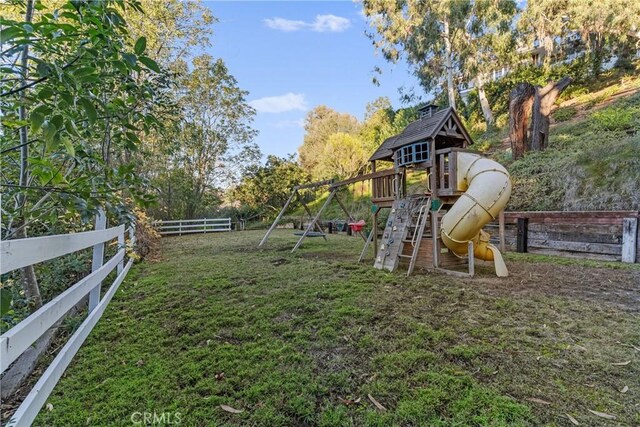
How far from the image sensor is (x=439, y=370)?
2105mm

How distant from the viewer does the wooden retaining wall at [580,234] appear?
Result: 5098mm

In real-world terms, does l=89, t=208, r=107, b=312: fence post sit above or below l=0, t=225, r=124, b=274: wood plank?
below

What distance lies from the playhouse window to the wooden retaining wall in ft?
9.51

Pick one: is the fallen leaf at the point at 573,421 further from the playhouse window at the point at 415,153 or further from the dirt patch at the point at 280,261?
the dirt patch at the point at 280,261

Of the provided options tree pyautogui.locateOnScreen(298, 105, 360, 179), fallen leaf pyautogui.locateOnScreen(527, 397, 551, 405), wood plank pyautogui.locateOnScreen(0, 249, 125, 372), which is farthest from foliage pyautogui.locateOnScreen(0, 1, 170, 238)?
tree pyautogui.locateOnScreen(298, 105, 360, 179)

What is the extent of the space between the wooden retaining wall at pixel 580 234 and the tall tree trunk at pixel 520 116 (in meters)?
3.93

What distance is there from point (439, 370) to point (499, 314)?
4.28ft

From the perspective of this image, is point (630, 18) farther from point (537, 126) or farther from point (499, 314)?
point (499, 314)

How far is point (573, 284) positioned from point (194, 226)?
1380 cm

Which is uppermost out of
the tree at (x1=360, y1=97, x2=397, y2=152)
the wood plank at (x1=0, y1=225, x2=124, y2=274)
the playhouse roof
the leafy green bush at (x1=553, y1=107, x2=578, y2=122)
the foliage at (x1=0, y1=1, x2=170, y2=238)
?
the tree at (x1=360, y1=97, x2=397, y2=152)

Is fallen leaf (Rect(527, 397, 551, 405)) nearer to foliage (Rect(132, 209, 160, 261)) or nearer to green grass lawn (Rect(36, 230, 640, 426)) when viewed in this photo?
green grass lawn (Rect(36, 230, 640, 426))

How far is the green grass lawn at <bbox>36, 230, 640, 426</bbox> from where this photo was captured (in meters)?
1.76

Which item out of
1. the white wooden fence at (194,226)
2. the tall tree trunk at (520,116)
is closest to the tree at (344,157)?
the white wooden fence at (194,226)

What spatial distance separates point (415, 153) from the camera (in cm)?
546
